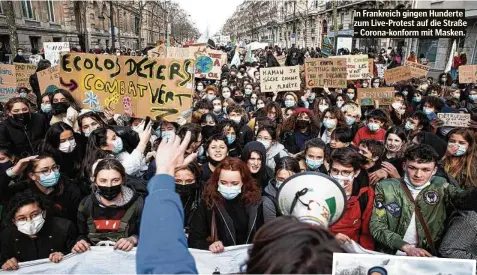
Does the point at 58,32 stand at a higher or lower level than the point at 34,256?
higher

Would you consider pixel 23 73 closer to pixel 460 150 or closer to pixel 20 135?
pixel 20 135

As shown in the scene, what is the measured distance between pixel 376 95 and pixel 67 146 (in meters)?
5.99

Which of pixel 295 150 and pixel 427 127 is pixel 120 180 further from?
pixel 427 127

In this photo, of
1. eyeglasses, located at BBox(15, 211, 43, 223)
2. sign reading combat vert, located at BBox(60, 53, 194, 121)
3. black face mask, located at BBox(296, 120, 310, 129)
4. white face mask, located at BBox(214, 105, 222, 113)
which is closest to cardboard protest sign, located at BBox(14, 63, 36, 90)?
sign reading combat vert, located at BBox(60, 53, 194, 121)

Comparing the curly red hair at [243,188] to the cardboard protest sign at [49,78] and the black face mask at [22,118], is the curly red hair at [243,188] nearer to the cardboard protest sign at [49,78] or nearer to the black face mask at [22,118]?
the black face mask at [22,118]

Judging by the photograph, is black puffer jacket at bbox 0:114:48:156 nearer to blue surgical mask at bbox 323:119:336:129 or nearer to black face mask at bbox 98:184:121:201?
black face mask at bbox 98:184:121:201

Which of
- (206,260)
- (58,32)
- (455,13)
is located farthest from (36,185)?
(58,32)

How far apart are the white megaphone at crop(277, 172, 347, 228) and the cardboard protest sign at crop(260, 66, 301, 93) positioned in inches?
261

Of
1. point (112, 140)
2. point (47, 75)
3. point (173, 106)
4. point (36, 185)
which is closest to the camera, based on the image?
point (36, 185)

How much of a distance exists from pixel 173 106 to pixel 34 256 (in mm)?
2396

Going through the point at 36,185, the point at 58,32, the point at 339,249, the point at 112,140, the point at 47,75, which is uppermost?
the point at 58,32

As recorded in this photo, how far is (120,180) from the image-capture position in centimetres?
284

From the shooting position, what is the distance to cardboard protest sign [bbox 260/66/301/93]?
26.6 feet

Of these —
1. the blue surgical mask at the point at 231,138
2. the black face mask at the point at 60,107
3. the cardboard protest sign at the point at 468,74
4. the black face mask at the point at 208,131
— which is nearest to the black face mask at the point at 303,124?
the blue surgical mask at the point at 231,138
